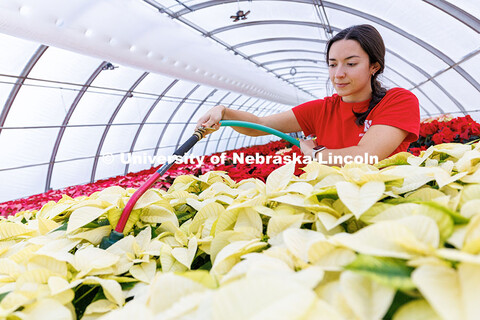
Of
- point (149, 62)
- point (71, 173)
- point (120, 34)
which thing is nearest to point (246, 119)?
point (120, 34)

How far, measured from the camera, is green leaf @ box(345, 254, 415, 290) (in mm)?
402

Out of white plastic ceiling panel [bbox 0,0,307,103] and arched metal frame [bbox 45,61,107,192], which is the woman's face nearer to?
white plastic ceiling panel [bbox 0,0,307,103]

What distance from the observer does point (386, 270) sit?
1.43 ft

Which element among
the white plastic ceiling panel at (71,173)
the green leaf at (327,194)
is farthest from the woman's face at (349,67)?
the white plastic ceiling panel at (71,173)

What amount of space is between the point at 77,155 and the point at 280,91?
304 inches

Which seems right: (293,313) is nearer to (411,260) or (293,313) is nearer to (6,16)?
(411,260)

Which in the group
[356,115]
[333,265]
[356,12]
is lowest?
[333,265]

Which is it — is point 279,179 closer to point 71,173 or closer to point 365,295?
point 365,295

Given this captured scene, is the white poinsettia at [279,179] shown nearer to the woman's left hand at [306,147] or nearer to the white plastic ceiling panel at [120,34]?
the woman's left hand at [306,147]

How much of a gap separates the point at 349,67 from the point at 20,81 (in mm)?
8377

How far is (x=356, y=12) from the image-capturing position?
27.1 feet

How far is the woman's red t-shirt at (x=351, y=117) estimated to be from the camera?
2.01 m

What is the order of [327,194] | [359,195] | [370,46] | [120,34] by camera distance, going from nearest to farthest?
[359,195] < [327,194] < [370,46] < [120,34]

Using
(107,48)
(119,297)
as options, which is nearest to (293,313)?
(119,297)
